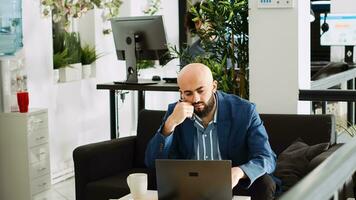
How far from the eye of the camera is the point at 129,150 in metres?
4.91

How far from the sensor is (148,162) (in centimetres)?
365

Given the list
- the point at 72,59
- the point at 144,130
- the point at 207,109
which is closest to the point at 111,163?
the point at 144,130

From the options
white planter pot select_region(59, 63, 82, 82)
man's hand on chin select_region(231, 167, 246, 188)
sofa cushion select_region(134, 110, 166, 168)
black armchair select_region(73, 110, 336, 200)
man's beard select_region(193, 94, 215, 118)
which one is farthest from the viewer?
white planter pot select_region(59, 63, 82, 82)

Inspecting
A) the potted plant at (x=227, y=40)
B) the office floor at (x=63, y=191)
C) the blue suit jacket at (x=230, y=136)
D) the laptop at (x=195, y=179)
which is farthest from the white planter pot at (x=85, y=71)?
the laptop at (x=195, y=179)

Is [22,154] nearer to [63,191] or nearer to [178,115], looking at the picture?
[63,191]

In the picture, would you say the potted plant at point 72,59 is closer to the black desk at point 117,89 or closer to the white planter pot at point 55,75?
the white planter pot at point 55,75

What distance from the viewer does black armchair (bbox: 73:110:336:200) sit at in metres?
4.32

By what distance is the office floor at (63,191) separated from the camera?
6.19 metres

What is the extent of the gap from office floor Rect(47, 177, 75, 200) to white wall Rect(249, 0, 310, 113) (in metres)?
2.25

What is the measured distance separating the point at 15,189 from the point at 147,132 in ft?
4.78

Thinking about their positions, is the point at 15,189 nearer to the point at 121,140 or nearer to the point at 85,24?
the point at 121,140

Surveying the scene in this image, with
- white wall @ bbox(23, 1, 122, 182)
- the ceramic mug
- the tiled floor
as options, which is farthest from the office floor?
the ceramic mug

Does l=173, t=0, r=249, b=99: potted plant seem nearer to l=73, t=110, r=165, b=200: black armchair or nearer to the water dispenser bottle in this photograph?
l=73, t=110, r=165, b=200: black armchair

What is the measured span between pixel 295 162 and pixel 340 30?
583 centimetres
